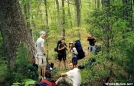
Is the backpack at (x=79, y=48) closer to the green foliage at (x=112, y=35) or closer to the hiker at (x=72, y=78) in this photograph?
the hiker at (x=72, y=78)

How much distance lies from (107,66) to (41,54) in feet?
8.73

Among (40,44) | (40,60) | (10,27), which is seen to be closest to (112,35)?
(40,44)

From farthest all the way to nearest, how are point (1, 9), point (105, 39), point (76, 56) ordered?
point (76, 56) < point (1, 9) < point (105, 39)

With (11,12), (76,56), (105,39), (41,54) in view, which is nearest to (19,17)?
(11,12)

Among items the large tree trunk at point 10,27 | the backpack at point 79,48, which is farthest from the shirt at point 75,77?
the backpack at point 79,48

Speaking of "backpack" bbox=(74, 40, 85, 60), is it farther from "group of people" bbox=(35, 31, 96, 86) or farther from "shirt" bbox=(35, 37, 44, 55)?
"shirt" bbox=(35, 37, 44, 55)

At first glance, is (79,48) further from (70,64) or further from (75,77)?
(75,77)

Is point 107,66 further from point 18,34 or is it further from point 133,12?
point 18,34

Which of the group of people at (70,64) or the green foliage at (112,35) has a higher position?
the green foliage at (112,35)

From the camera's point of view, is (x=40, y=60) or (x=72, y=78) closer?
(x=72, y=78)

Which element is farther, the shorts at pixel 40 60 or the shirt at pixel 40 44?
the shorts at pixel 40 60

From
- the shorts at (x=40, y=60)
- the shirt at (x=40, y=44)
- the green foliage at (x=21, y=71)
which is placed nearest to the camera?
the green foliage at (x=21, y=71)

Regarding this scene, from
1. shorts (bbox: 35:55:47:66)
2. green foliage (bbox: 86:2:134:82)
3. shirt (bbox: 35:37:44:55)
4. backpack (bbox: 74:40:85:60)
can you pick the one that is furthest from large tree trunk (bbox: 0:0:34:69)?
green foliage (bbox: 86:2:134:82)

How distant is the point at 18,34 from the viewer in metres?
9.82
